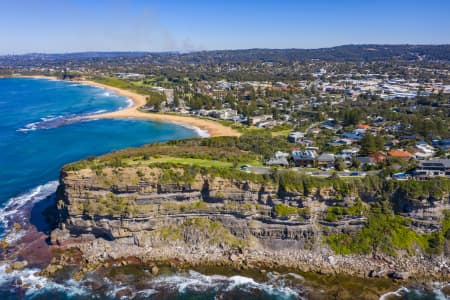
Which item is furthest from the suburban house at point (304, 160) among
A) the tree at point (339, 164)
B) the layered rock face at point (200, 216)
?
the layered rock face at point (200, 216)

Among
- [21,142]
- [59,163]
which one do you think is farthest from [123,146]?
A: [21,142]

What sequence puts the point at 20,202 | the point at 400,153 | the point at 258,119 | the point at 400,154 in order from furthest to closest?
the point at 258,119
the point at 400,153
the point at 400,154
the point at 20,202

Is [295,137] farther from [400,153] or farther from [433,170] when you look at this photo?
[433,170]

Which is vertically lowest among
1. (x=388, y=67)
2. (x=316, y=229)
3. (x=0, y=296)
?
(x=0, y=296)

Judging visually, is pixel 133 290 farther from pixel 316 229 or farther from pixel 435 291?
pixel 435 291

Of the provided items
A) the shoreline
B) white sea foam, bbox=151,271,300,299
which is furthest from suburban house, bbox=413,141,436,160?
the shoreline

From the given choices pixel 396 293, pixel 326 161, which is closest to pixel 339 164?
pixel 326 161
